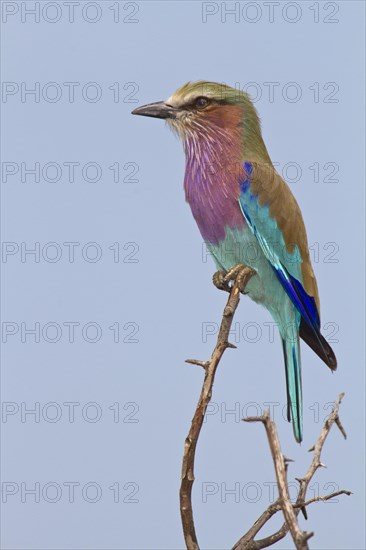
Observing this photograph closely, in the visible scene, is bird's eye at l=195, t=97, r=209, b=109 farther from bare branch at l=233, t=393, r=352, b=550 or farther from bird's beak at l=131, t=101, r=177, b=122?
bare branch at l=233, t=393, r=352, b=550

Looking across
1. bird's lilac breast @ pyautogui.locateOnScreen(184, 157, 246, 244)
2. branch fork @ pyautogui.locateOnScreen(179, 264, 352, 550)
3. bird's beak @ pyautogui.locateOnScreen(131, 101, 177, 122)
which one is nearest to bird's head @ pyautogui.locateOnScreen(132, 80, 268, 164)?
bird's beak @ pyautogui.locateOnScreen(131, 101, 177, 122)

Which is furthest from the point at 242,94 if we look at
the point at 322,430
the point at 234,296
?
the point at 322,430

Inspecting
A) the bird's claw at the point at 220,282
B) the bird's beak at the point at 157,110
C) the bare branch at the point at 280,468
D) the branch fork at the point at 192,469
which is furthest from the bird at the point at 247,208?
the bare branch at the point at 280,468

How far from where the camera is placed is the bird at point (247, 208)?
5191 millimetres

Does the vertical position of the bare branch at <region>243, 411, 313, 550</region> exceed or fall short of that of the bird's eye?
it falls short

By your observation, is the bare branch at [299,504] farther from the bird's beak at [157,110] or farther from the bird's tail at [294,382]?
the bird's beak at [157,110]

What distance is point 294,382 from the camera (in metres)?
5.18

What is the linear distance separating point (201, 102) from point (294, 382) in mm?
1732

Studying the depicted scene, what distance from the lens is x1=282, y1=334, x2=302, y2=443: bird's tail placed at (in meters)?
4.90

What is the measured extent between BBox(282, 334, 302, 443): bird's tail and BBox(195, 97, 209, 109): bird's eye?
4.79 feet

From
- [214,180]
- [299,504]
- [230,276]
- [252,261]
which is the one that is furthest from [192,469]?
[214,180]

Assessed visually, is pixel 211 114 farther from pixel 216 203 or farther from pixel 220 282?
pixel 220 282

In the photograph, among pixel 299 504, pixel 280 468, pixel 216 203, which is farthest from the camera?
pixel 216 203

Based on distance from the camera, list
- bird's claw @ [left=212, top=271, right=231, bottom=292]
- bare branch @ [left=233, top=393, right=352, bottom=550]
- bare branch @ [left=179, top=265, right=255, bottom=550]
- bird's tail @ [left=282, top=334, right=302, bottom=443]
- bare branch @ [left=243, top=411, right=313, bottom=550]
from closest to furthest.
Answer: bare branch @ [left=243, top=411, right=313, bottom=550] < bare branch @ [left=179, top=265, right=255, bottom=550] < bare branch @ [left=233, top=393, right=352, bottom=550] < bird's tail @ [left=282, top=334, right=302, bottom=443] < bird's claw @ [left=212, top=271, right=231, bottom=292]
